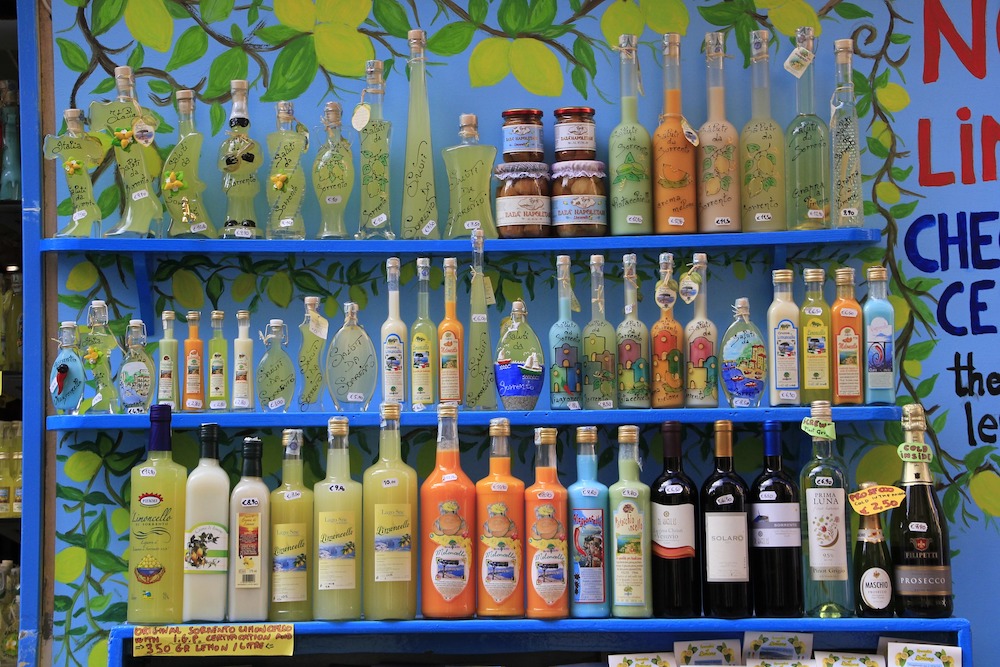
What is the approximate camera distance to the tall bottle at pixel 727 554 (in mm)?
2346

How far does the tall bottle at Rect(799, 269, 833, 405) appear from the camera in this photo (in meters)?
2.48

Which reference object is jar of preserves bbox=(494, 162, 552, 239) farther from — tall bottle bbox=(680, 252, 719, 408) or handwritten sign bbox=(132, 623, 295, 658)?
handwritten sign bbox=(132, 623, 295, 658)

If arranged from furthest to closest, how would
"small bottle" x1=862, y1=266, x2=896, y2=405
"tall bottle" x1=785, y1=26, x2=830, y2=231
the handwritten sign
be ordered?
"tall bottle" x1=785, y1=26, x2=830, y2=231 < "small bottle" x1=862, y1=266, x2=896, y2=405 < the handwritten sign

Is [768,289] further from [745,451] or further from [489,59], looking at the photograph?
[489,59]

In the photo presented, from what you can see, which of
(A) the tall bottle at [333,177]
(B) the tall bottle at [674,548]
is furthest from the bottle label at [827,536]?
(A) the tall bottle at [333,177]

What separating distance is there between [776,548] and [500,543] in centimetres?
54

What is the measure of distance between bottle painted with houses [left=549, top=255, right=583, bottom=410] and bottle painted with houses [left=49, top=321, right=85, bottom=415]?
3.27ft

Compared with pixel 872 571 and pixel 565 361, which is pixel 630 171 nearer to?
pixel 565 361

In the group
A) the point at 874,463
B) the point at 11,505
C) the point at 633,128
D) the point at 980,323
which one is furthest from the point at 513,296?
the point at 11,505

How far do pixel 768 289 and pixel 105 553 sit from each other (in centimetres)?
157

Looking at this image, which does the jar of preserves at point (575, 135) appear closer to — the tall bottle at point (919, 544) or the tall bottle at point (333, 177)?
the tall bottle at point (333, 177)

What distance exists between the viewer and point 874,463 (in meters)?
2.65

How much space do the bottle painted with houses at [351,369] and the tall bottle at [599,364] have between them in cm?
45

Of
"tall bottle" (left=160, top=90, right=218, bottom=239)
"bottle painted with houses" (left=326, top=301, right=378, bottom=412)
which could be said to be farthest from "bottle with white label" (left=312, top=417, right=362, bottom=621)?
"tall bottle" (left=160, top=90, right=218, bottom=239)
